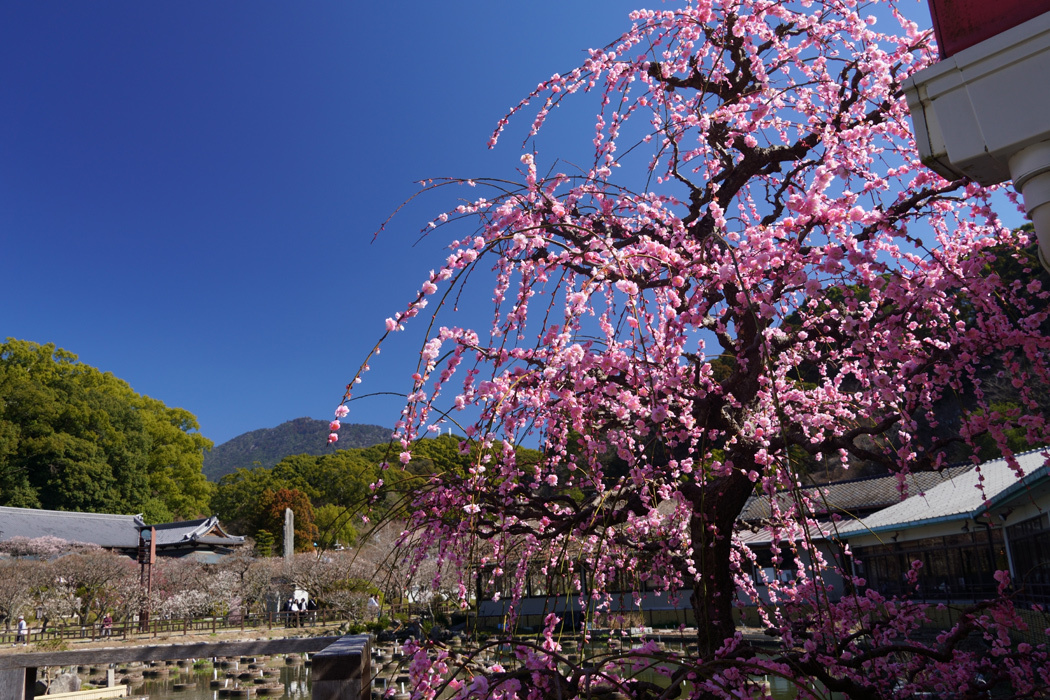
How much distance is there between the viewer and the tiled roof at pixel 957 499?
9688mm

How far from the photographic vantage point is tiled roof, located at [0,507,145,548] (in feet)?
79.0

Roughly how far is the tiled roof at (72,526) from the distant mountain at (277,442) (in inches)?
3525

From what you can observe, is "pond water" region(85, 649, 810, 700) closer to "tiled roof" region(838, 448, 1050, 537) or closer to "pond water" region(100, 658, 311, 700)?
"pond water" region(100, 658, 311, 700)

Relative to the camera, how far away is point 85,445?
1216 inches

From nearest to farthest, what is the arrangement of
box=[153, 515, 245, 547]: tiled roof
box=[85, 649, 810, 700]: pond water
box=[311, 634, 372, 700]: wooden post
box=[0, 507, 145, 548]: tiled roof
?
box=[311, 634, 372, 700]: wooden post < box=[85, 649, 810, 700]: pond water < box=[0, 507, 145, 548]: tiled roof < box=[153, 515, 245, 547]: tiled roof

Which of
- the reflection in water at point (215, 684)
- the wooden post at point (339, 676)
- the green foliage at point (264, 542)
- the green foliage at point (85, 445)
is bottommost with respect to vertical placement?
the reflection in water at point (215, 684)

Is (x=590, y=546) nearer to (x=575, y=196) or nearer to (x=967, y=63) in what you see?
(x=575, y=196)

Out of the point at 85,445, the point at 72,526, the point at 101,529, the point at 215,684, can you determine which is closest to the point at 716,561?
the point at 215,684

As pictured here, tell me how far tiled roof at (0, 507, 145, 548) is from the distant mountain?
89536 mm

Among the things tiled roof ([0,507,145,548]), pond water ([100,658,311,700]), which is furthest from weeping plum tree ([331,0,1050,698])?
tiled roof ([0,507,145,548])

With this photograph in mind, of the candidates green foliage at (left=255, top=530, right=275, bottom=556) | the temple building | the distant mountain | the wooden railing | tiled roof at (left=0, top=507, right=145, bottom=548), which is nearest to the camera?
the wooden railing

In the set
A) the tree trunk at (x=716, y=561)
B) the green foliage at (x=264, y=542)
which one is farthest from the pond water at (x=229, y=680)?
the green foliage at (x=264, y=542)

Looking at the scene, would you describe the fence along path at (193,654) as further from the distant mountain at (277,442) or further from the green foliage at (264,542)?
the distant mountain at (277,442)

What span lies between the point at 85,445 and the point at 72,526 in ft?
21.1
